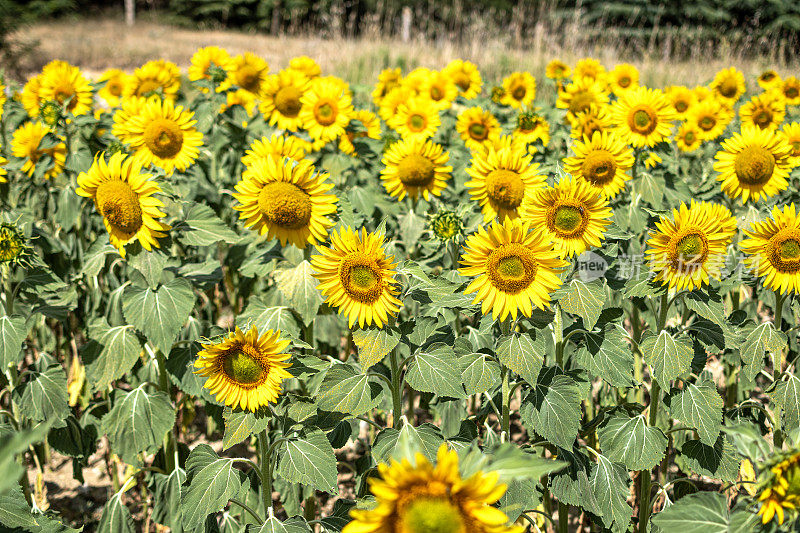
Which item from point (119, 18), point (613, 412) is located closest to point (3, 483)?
point (613, 412)

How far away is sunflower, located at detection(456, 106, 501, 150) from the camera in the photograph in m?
3.80

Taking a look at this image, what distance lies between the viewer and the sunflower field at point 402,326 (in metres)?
1.83

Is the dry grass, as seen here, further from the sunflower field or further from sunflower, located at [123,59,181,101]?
the sunflower field

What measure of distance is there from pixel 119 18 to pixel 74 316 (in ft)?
104

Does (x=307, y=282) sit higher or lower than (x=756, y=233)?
lower

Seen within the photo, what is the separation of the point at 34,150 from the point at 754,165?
3566 millimetres

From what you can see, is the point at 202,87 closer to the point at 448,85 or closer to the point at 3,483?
the point at 448,85

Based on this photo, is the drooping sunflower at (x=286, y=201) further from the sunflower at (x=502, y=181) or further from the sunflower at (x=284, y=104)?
the sunflower at (x=284, y=104)

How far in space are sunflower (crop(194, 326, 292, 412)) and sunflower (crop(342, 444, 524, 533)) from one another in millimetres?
833

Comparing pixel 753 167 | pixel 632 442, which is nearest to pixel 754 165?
pixel 753 167

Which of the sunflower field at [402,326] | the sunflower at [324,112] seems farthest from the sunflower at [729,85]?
the sunflower at [324,112]

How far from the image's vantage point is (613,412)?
2.33 metres

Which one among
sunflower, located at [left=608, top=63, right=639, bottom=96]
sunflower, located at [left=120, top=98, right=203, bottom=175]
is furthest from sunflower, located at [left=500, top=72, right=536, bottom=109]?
sunflower, located at [left=120, top=98, right=203, bottom=175]

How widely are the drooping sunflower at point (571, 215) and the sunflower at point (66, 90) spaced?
9.74 feet
